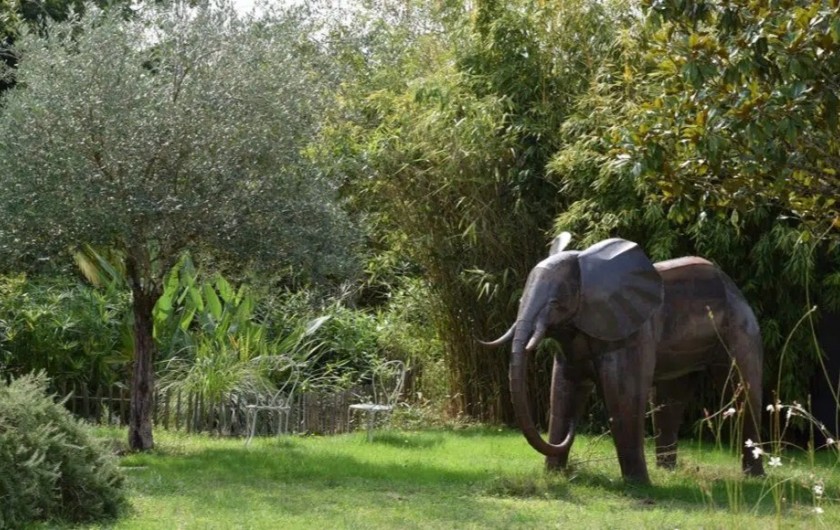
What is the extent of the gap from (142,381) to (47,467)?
4.53 meters

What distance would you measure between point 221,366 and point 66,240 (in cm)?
397

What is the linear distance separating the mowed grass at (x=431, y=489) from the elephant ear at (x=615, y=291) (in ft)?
3.80

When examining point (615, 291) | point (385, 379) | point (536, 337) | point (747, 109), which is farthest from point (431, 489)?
point (385, 379)

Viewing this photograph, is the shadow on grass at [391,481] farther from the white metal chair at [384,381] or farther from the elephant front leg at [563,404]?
the white metal chair at [384,381]

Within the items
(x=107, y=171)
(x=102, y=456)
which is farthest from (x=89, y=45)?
(x=102, y=456)

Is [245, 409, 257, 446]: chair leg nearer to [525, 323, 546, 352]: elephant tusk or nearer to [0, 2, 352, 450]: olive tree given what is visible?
→ [0, 2, 352, 450]: olive tree

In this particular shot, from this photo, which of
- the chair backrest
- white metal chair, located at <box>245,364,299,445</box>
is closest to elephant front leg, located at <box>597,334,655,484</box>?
white metal chair, located at <box>245,364,299,445</box>

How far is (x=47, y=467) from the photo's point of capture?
27.3 feet

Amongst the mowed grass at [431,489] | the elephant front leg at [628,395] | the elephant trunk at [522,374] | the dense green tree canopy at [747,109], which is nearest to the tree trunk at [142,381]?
the mowed grass at [431,489]

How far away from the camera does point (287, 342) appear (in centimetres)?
1694

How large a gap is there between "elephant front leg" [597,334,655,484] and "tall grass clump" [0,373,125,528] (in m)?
3.85

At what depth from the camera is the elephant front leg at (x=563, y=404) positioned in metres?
10.9

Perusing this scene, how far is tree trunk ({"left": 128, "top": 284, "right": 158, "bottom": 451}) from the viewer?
12.8m

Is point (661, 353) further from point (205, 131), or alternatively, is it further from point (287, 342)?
point (287, 342)
